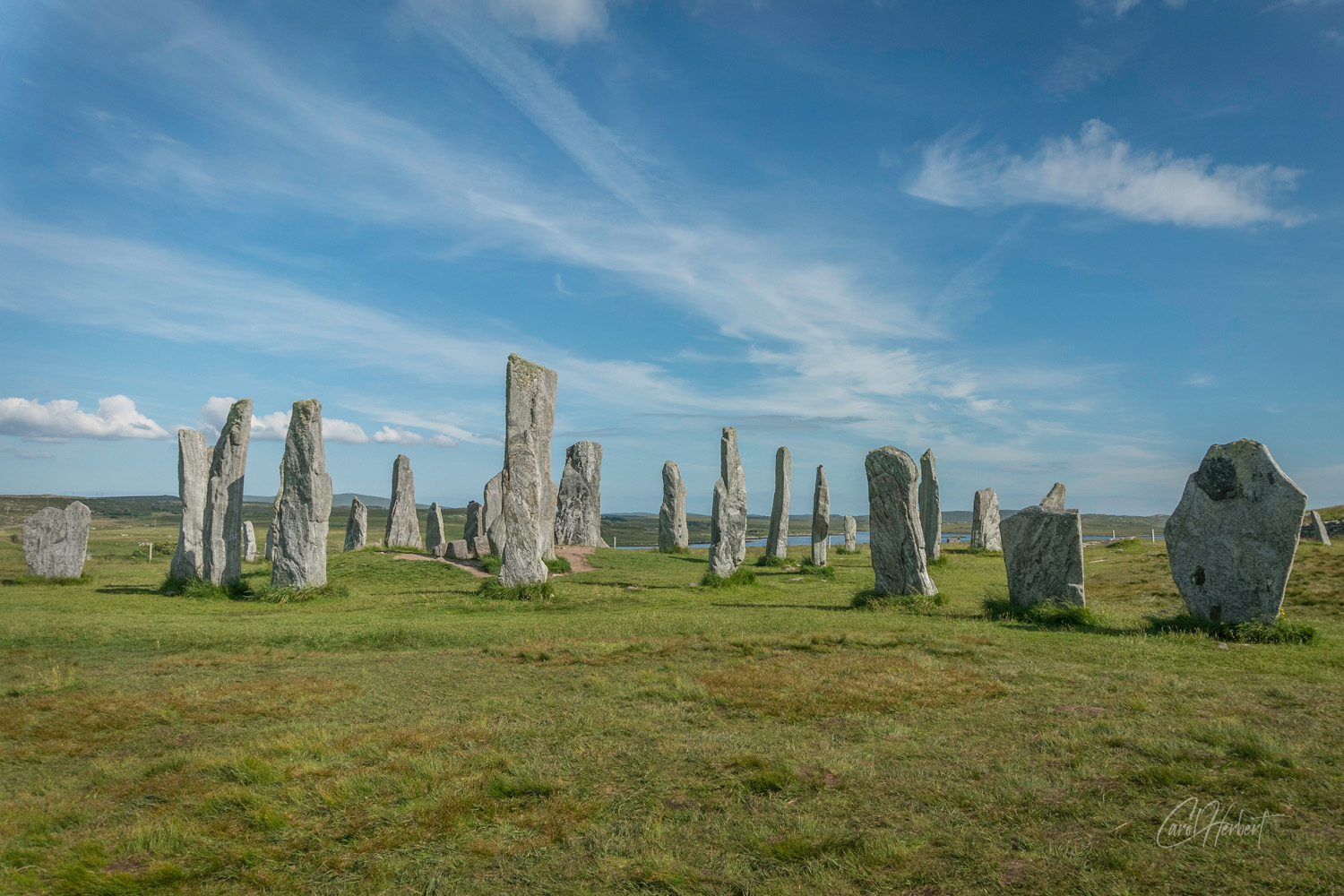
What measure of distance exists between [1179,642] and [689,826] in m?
8.27

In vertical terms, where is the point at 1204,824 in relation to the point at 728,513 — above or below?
below

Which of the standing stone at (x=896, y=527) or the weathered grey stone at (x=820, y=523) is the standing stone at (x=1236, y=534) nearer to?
the standing stone at (x=896, y=527)

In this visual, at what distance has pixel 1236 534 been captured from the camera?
33.4 feet

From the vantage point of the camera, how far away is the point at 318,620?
13.2 meters

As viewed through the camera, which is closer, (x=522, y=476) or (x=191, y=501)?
(x=522, y=476)

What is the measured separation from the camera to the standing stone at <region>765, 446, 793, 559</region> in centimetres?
2364

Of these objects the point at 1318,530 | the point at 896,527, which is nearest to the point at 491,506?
the point at 896,527

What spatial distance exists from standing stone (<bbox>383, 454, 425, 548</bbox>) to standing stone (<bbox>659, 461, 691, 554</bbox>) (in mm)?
9970

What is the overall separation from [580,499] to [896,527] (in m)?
19.2

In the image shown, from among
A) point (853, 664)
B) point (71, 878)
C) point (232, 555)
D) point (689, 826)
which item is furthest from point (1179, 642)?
point (232, 555)

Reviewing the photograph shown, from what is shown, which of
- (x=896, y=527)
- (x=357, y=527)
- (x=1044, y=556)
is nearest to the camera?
(x=1044, y=556)

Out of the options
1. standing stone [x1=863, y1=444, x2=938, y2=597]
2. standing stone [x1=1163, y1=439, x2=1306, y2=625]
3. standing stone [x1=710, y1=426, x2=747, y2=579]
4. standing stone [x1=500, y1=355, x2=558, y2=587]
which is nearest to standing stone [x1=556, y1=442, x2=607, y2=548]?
standing stone [x1=710, y1=426, x2=747, y2=579]

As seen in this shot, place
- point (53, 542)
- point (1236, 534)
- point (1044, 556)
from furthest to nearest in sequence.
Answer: point (53, 542) → point (1044, 556) → point (1236, 534)

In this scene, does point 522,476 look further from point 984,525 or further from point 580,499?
point 984,525
